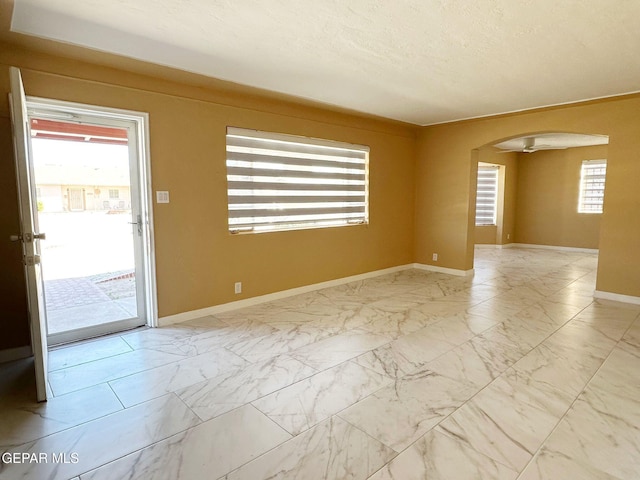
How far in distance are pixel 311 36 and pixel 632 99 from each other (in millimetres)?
4034

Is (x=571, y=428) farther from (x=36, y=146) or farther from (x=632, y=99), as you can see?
(x=36, y=146)

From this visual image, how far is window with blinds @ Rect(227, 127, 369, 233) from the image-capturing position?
4234mm

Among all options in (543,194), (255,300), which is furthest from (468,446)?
(543,194)

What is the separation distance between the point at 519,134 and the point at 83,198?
552cm

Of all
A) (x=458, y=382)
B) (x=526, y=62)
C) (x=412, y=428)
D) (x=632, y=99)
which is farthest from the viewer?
(x=632, y=99)

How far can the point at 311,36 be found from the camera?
8.71 ft

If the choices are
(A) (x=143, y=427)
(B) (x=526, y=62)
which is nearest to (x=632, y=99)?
(B) (x=526, y=62)

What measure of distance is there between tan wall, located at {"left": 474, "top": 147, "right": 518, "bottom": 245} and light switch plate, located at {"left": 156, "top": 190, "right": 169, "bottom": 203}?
7.61 m

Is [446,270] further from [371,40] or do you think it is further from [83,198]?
[83,198]

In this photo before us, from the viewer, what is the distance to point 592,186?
8344 mm

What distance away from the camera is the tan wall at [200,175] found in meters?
3.06

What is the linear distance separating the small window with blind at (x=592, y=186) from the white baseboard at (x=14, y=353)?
10271mm

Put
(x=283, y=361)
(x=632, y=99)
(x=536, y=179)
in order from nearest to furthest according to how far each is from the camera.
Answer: (x=283, y=361) → (x=632, y=99) → (x=536, y=179)

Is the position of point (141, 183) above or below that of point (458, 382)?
above
